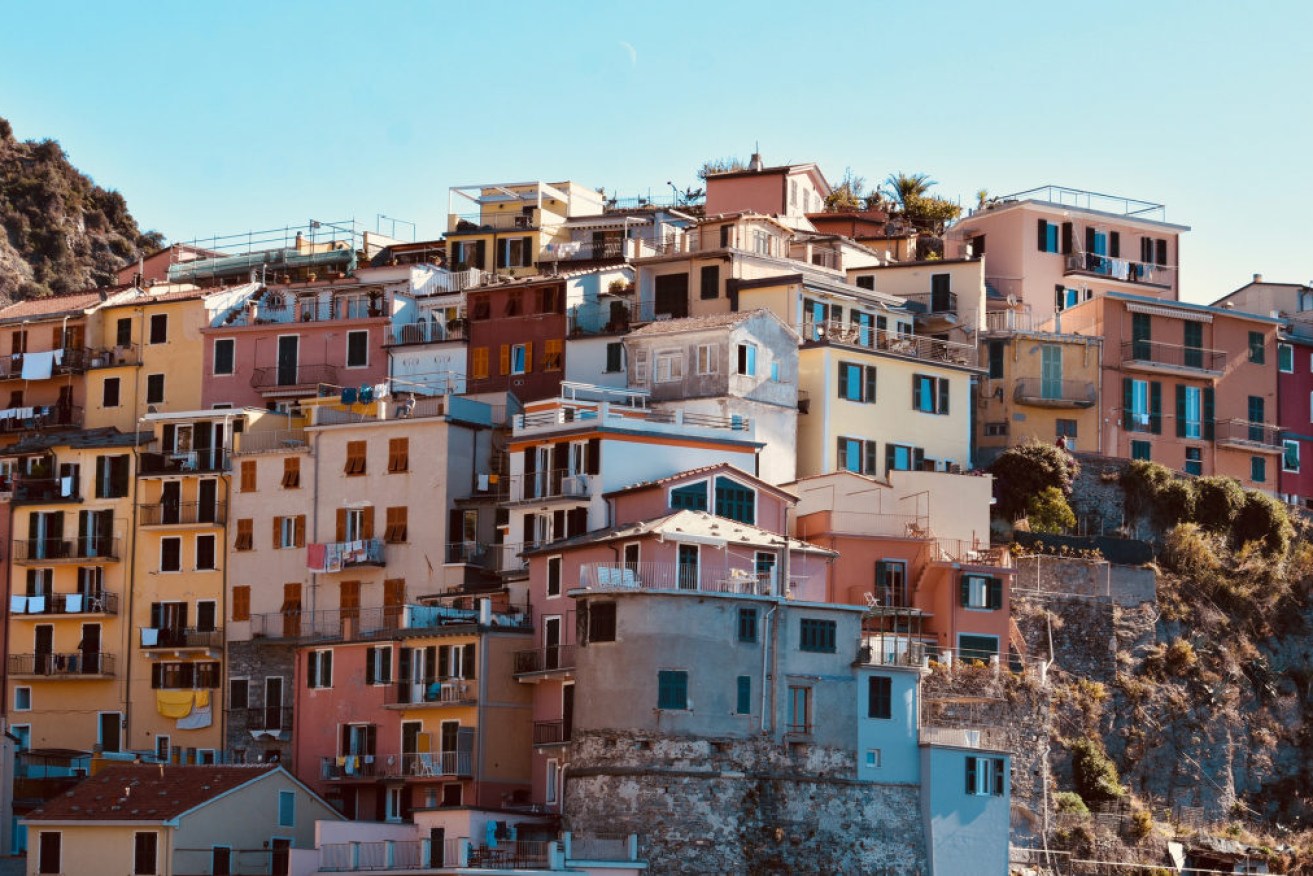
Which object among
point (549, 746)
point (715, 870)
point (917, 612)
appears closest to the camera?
point (715, 870)

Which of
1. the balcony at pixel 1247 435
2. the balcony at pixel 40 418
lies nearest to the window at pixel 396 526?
the balcony at pixel 40 418

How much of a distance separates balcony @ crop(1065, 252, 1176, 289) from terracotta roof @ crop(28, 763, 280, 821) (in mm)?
40115

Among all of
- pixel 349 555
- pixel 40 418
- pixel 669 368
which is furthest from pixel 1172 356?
pixel 40 418

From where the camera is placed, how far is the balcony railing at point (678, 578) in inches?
2584

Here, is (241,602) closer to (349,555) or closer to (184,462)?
(349,555)

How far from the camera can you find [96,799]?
6925 cm

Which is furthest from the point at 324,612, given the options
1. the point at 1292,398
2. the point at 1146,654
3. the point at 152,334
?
the point at 1292,398

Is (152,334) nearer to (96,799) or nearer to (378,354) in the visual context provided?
(378,354)

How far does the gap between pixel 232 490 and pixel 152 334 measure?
11.7 m

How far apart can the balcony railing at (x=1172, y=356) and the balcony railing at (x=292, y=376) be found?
29287 millimetres

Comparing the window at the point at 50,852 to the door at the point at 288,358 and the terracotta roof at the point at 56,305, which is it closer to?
the door at the point at 288,358

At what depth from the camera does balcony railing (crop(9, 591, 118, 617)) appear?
8356 cm

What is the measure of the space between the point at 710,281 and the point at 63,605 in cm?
2540

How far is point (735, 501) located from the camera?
71250 mm
